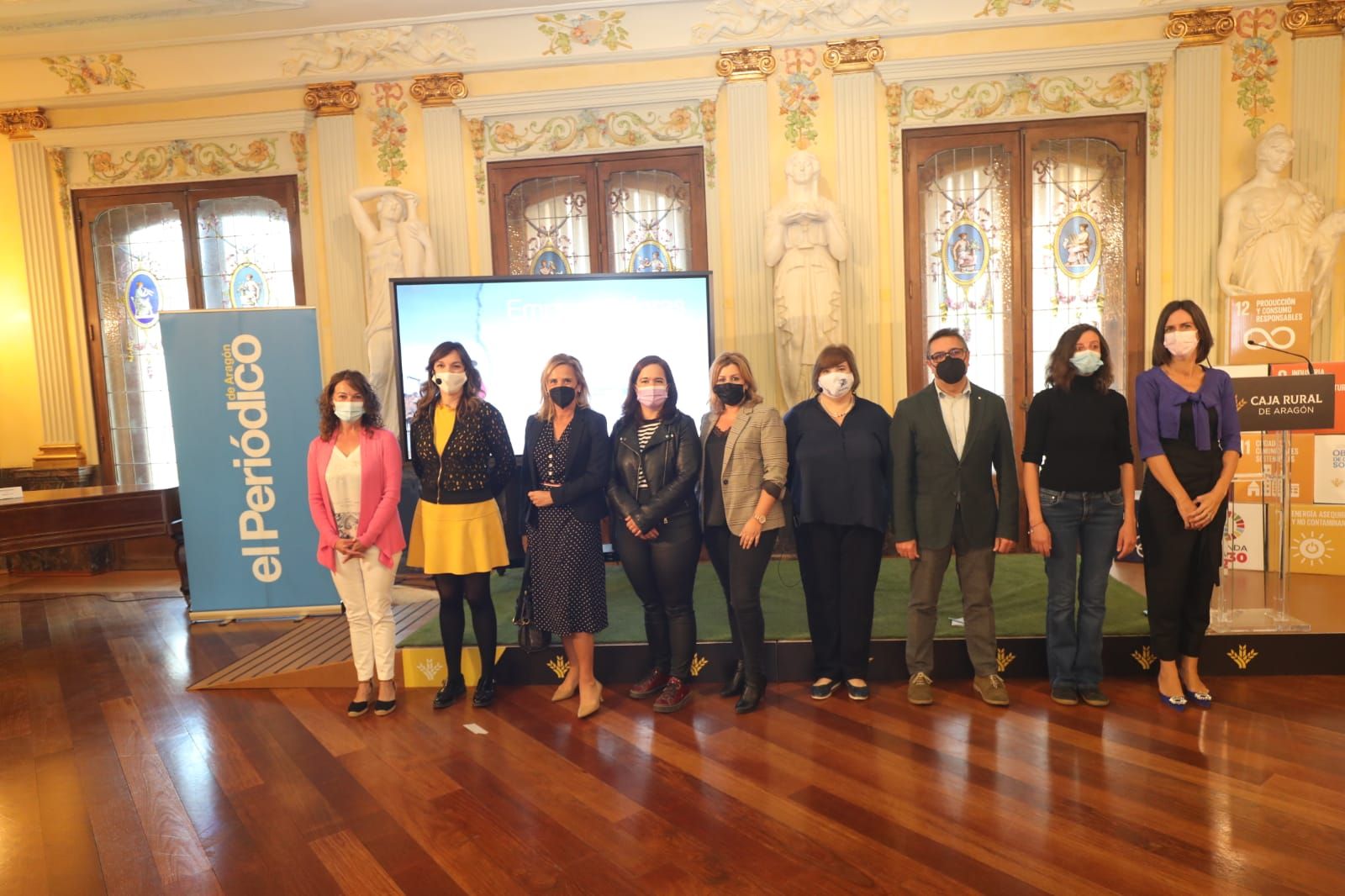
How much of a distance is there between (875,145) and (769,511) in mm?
3369

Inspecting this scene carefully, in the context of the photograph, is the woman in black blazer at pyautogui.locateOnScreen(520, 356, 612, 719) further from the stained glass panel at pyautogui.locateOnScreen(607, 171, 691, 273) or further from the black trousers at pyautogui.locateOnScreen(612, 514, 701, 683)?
the stained glass panel at pyautogui.locateOnScreen(607, 171, 691, 273)

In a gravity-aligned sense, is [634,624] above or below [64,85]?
below

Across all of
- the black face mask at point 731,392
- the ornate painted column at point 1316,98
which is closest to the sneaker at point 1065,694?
the black face mask at point 731,392

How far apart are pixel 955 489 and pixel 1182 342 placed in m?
0.98

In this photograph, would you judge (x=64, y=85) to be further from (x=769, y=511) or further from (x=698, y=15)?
(x=769, y=511)

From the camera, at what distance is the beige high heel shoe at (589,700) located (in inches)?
135

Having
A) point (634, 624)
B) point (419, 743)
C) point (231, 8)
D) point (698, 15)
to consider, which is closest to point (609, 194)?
point (698, 15)

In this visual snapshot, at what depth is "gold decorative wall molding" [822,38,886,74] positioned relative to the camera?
5.58 metres

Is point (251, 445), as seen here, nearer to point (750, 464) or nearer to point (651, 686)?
point (651, 686)

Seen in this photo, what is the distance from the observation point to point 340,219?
19.9 ft

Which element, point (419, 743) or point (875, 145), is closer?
point (419, 743)

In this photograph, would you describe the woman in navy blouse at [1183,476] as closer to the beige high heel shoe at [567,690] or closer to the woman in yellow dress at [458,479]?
the beige high heel shoe at [567,690]

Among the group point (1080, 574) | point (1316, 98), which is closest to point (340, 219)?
point (1080, 574)

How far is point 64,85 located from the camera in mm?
6172
